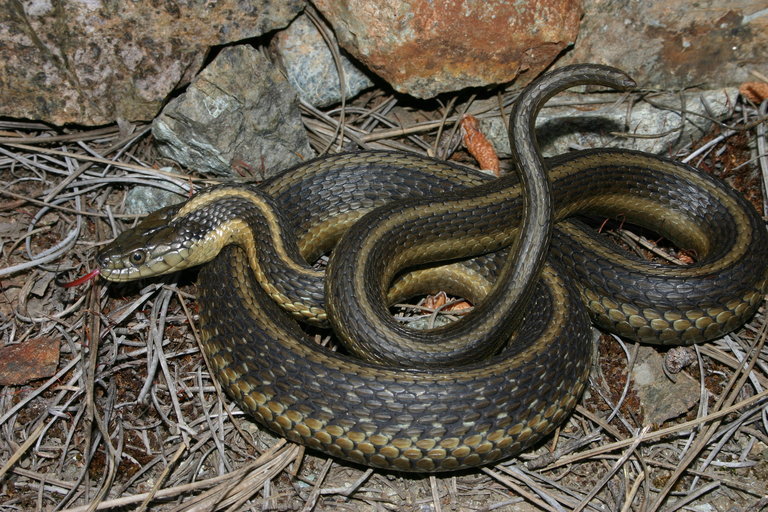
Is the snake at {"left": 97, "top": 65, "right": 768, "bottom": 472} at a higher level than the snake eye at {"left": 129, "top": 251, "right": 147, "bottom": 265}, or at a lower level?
higher

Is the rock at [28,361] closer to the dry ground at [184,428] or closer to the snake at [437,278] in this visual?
the dry ground at [184,428]

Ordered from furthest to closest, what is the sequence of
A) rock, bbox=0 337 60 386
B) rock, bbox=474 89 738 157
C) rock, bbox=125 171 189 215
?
rock, bbox=474 89 738 157
rock, bbox=125 171 189 215
rock, bbox=0 337 60 386

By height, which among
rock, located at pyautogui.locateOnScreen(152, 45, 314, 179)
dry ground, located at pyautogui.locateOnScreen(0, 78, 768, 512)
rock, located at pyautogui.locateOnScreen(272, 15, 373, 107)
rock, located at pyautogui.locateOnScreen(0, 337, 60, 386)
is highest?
rock, located at pyautogui.locateOnScreen(272, 15, 373, 107)

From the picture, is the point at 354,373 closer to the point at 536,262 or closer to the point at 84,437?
the point at 536,262

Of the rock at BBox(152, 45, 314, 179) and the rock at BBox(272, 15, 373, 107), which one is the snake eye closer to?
the rock at BBox(152, 45, 314, 179)

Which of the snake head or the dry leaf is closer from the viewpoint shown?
the snake head

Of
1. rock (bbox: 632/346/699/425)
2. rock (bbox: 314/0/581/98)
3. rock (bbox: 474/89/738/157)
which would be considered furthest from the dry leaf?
rock (bbox: 632/346/699/425)

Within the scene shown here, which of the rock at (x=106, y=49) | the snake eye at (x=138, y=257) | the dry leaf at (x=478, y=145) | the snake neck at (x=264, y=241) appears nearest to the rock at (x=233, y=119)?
the rock at (x=106, y=49)
